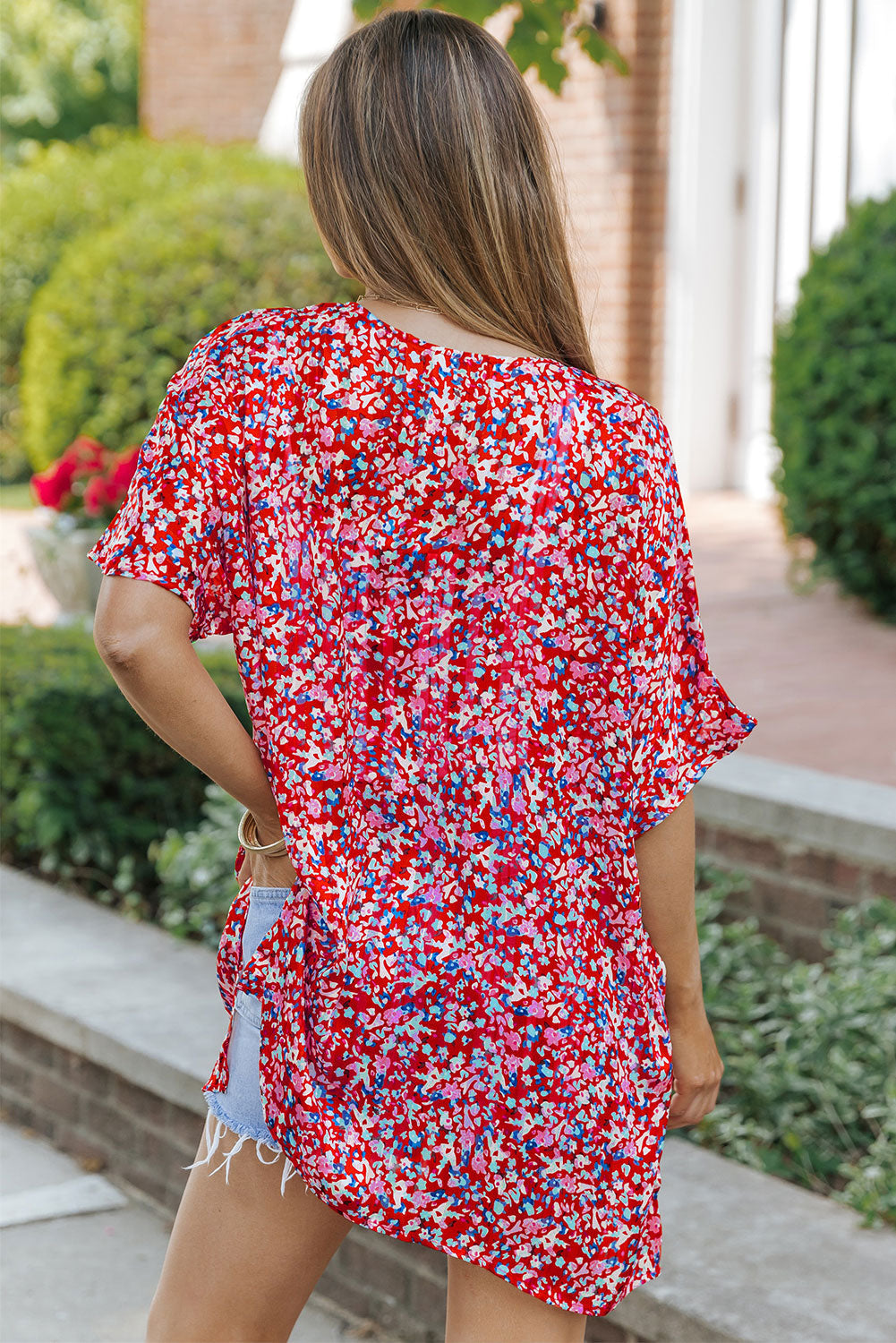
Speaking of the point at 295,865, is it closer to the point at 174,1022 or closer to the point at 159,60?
the point at 174,1022

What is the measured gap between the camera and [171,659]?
1.50m

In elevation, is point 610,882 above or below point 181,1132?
above

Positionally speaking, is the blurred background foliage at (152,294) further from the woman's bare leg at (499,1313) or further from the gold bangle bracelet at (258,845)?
the woman's bare leg at (499,1313)

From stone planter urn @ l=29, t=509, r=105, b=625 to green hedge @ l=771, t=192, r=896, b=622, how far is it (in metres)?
3.05

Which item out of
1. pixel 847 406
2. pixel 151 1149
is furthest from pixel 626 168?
pixel 151 1149

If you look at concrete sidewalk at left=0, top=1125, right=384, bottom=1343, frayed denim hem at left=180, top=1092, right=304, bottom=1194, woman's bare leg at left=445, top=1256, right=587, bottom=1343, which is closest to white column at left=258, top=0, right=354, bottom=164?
concrete sidewalk at left=0, top=1125, right=384, bottom=1343

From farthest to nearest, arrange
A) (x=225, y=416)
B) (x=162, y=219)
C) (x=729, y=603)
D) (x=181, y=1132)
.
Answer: (x=162, y=219)
(x=729, y=603)
(x=181, y=1132)
(x=225, y=416)

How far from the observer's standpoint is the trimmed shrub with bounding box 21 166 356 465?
983cm

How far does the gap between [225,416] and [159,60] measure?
1314cm

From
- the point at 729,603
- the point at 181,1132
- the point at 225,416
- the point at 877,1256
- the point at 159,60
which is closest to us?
the point at 225,416

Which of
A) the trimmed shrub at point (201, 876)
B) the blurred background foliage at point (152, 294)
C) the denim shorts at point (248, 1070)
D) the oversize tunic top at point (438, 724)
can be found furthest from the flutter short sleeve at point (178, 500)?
the blurred background foliage at point (152, 294)

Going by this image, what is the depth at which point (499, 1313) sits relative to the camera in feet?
5.22

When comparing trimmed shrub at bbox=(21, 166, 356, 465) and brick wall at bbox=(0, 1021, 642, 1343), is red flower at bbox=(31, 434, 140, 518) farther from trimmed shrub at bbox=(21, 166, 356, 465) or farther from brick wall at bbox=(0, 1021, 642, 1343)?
brick wall at bbox=(0, 1021, 642, 1343)

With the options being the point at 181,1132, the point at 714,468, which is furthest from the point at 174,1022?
the point at 714,468
